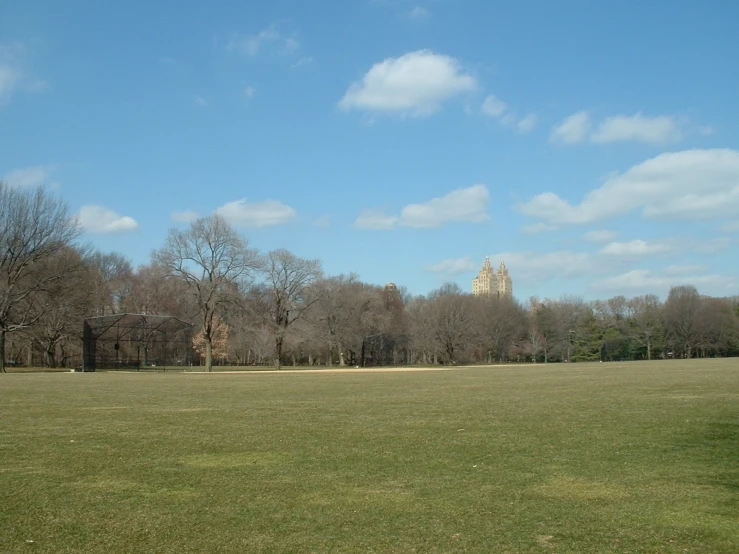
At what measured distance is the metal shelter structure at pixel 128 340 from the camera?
58125 millimetres

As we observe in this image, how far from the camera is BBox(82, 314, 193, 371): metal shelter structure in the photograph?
58.1m

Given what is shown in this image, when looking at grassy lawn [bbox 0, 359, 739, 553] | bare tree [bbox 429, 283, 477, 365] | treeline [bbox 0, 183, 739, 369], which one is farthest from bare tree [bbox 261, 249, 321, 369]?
grassy lawn [bbox 0, 359, 739, 553]

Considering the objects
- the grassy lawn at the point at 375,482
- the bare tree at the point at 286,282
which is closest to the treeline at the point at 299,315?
the bare tree at the point at 286,282

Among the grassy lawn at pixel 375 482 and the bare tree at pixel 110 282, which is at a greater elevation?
the bare tree at pixel 110 282

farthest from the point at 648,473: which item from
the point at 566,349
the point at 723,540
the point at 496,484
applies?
the point at 566,349

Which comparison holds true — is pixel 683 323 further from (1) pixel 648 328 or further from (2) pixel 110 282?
(2) pixel 110 282

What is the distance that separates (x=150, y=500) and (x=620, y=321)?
13134 centimetres

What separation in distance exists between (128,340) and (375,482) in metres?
61.6

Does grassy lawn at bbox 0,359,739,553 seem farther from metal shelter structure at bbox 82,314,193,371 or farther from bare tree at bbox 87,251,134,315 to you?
bare tree at bbox 87,251,134,315

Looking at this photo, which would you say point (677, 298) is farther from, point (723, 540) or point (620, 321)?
point (723, 540)

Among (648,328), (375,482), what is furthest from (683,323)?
(375,482)

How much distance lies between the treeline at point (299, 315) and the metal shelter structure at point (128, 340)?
3.21 metres

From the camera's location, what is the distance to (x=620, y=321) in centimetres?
12825

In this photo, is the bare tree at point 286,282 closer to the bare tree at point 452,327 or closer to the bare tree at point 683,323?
the bare tree at point 452,327
